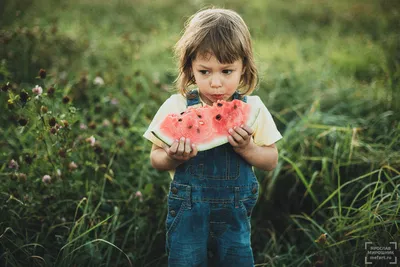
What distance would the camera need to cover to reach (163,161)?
2.14 meters

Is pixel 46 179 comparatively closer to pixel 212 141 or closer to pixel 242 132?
pixel 212 141

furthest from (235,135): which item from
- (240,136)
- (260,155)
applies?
(260,155)

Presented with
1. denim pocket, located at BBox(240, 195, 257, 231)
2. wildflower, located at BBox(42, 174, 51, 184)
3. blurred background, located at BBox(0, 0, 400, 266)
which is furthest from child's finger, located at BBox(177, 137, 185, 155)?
wildflower, located at BBox(42, 174, 51, 184)

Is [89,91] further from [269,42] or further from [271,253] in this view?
[269,42]

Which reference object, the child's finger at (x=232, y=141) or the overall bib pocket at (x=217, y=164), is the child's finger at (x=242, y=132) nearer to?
the child's finger at (x=232, y=141)

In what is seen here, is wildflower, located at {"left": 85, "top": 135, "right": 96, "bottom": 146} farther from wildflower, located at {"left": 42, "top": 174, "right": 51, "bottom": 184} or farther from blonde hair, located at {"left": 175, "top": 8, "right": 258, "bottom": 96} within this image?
blonde hair, located at {"left": 175, "top": 8, "right": 258, "bottom": 96}

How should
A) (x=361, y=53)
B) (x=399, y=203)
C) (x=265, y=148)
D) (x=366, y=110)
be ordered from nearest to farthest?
(x=265, y=148)
(x=399, y=203)
(x=366, y=110)
(x=361, y=53)

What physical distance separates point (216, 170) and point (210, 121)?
27cm

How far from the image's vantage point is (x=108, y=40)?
21.0 ft

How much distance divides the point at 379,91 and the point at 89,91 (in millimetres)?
3393

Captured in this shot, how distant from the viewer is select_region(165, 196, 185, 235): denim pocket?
214 cm

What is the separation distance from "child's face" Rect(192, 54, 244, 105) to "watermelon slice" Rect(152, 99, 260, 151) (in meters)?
0.08

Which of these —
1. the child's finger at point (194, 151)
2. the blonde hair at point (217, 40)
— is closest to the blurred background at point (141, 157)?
the child's finger at point (194, 151)

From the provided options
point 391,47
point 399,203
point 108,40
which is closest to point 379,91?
point 391,47
